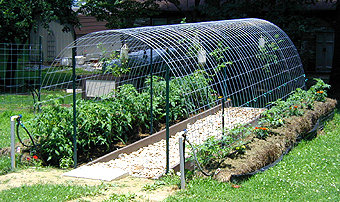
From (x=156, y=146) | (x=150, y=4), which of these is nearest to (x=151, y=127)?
(x=156, y=146)

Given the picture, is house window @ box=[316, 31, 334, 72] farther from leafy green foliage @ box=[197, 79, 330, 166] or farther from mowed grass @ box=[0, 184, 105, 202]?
mowed grass @ box=[0, 184, 105, 202]

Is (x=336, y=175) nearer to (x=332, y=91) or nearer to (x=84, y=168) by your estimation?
(x=84, y=168)

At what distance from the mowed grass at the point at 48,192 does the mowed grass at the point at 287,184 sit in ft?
3.83

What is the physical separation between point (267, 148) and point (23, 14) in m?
11.3

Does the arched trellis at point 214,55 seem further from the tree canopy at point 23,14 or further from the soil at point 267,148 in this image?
the tree canopy at point 23,14

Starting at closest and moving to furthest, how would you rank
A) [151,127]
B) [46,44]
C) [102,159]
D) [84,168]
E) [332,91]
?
[84,168], [102,159], [151,127], [332,91], [46,44]

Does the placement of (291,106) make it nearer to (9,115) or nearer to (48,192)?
(48,192)

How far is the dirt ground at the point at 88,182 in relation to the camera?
5.62m

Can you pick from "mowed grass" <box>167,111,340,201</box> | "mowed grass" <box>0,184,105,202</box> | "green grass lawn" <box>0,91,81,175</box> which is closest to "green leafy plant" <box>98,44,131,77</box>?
"green grass lawn" <box>0,91,81,175</box>

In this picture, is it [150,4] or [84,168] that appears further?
[150,4]

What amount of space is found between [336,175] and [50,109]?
4.95m

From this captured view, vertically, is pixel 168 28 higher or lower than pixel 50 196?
higher

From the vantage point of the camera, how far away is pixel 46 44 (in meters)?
28.4

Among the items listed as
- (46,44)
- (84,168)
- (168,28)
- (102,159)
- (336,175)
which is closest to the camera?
(336,175)
